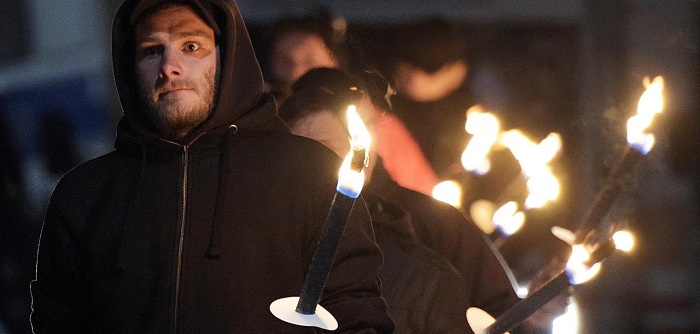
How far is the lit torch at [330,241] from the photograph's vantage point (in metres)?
3.16

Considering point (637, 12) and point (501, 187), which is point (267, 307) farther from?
point (637, 12)

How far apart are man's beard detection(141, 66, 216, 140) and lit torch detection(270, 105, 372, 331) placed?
0.65 meters

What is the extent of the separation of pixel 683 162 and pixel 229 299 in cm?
529

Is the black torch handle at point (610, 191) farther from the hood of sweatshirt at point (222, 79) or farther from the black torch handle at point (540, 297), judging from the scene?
the hood of sweatshirt at point (222, 79)

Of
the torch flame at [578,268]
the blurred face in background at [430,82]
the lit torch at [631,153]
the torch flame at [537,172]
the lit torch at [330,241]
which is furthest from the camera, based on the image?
the blurred face in background at [430,82]

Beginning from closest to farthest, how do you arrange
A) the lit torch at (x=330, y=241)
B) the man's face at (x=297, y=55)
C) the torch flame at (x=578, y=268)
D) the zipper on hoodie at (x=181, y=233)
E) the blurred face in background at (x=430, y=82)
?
the lit torch at (x=330, y=241) → the zipper on hoodie at (x=181, y=233) → the torch flame at (x=578, y=268) → the man's face at (x=297, y=55) → the blurred face in background at (x=430, y=82)

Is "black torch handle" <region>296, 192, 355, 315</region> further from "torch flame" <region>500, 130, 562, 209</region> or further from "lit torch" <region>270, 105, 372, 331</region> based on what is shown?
"torch flame" <region>500, 130, 562, 209</region>

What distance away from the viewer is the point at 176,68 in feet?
13.3

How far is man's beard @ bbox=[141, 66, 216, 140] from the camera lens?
13.3ft

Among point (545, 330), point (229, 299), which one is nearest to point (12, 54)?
point (545, 330)

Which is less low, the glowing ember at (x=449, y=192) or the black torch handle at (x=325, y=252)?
the glowing ember at (x=449, y=192)

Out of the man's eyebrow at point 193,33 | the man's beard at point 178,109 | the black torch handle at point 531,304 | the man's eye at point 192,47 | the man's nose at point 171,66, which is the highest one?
the man's eyebrow at point 193,33

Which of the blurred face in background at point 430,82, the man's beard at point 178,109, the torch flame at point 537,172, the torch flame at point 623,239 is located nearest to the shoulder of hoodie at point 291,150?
the man's beard at point 178,109

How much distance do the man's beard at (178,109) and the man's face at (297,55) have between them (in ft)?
7.24
